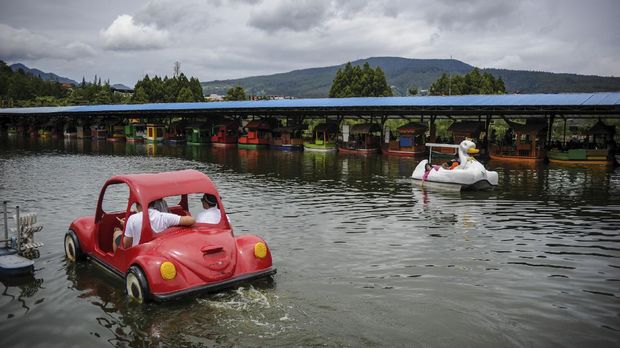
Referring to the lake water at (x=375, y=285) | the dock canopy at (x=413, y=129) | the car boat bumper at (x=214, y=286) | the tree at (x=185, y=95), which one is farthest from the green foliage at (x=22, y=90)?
the car boat bumper at (x=214, y=286)

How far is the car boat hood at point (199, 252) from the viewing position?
7625mm

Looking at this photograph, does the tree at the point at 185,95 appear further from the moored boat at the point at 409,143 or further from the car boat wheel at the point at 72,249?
the car boat wheel at the point at 72,249

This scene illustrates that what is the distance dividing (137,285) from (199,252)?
1120 millimetres

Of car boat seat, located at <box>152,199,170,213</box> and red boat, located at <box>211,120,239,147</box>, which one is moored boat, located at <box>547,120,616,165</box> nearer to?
car boat seat, located at <box>152,199,170,213</box>

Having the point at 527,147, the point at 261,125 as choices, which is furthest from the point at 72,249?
the point at 261,125

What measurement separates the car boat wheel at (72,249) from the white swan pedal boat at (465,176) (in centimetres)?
1616

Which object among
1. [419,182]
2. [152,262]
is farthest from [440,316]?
[419,182]

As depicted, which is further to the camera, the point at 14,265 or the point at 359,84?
the point at 359,84

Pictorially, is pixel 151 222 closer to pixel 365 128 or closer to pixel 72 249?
pixel 72 249

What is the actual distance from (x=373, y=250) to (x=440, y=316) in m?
3.93

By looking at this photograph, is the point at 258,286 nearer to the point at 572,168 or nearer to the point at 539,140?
the point at 572,168

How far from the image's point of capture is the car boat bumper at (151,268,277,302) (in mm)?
7375

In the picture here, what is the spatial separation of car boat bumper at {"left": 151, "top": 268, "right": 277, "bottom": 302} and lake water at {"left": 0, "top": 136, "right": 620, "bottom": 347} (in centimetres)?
22

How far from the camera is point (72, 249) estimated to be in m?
10.2
